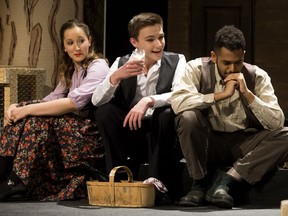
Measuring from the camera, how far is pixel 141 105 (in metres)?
3.82

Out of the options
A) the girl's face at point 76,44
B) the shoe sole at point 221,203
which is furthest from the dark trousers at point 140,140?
the girl's face at point 76,44

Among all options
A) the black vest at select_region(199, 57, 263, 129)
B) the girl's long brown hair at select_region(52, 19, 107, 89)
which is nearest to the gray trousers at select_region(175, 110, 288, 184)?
the black vest at select_region(199, 57, 263, 129)

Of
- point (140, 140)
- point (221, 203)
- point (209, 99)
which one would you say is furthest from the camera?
point (140, 140)

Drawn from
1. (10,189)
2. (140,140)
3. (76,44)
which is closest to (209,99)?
(140,140)

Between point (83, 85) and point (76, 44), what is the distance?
26 centimetres

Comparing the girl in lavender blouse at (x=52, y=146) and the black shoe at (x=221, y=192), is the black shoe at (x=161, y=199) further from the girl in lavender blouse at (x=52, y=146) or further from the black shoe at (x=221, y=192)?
the girl in lavender blouse at (x=52, y=146)

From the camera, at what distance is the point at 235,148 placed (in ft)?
12.6

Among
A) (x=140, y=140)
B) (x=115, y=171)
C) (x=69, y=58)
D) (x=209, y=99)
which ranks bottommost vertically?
(x=115, y=171)

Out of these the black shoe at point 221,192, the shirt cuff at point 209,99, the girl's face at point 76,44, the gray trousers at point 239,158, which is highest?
the girl's face at point 76,44

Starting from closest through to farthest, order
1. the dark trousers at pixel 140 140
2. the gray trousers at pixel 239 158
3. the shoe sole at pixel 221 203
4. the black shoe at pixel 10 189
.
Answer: the shoe sole at pixel 221 203 → the gray trousers at pixel 239 158 → the dark trousers at pixel 140 140 → the black shoe at pixel 10 189

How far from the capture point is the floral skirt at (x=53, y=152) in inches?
157

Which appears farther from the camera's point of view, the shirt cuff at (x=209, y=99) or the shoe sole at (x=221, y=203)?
the shirt cuff at (x=209, y=99)

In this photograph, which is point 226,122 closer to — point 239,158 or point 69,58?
point 239,158

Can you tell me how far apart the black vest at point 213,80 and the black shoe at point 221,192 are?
A: 0.33 m
